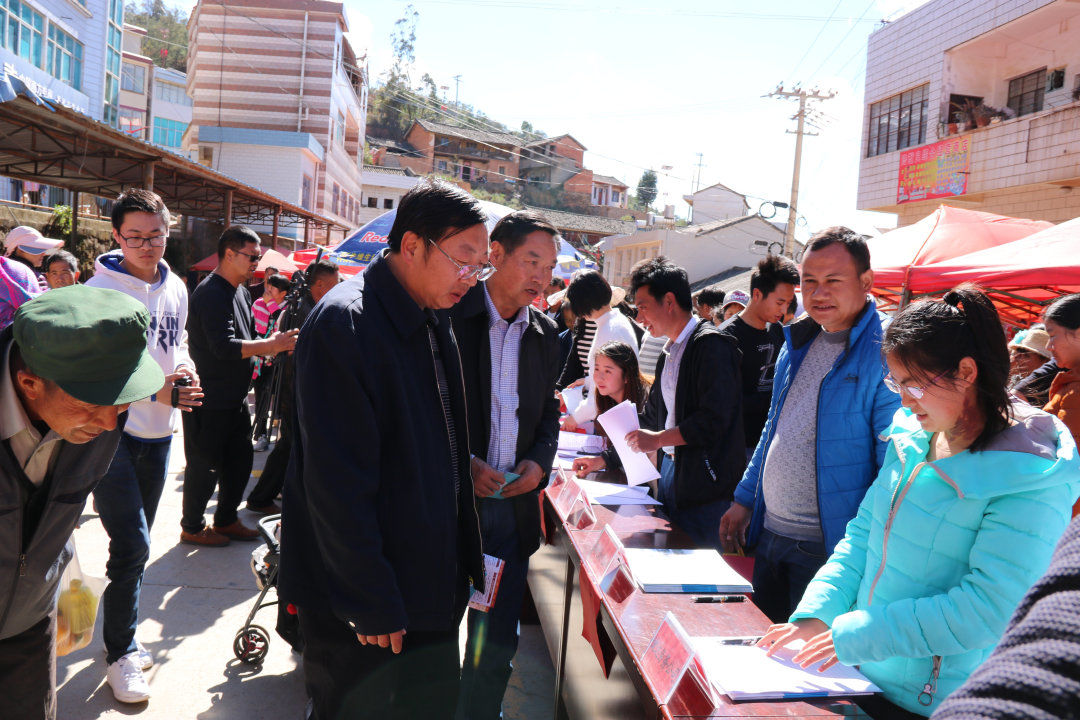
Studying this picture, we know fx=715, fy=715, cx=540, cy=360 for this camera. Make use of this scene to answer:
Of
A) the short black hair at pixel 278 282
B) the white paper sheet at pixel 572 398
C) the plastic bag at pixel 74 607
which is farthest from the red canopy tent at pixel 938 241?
the short black hair at pixel 278 282

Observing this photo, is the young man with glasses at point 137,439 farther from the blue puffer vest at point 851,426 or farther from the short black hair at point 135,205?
the blue puffer vest at point 851,426

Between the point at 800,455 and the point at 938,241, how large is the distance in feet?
16.1

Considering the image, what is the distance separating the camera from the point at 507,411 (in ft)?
8.76

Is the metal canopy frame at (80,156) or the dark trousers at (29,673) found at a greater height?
the metal canopy frame at (80,156)

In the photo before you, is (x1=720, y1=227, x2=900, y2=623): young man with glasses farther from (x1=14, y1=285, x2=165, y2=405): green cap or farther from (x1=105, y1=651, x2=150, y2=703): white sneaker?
(x1=105, y1=651, x2=150, y2=703): white sneaker

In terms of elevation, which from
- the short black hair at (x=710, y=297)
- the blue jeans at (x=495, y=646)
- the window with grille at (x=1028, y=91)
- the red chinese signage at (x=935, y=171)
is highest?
the window with grille at (x=1028, y=91)

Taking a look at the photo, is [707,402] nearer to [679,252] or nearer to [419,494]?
[419,494]

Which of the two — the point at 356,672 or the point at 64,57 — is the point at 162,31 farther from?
the point at 356,672

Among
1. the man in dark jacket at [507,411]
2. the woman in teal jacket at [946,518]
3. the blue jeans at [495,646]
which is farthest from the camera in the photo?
the blue jeans at [495,646]

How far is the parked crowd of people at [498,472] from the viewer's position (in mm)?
1370

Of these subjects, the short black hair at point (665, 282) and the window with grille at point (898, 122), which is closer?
the short black hair at point (665, 282)

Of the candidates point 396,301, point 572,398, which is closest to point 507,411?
point 396,301

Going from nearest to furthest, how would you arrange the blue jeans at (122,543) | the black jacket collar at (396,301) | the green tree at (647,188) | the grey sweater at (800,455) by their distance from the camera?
the black jacket collar at (396,301) → the grey sweater at (800,455) → the blue jeans at (122,543) → the green tree at (647,188)

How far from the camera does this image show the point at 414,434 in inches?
68.2
